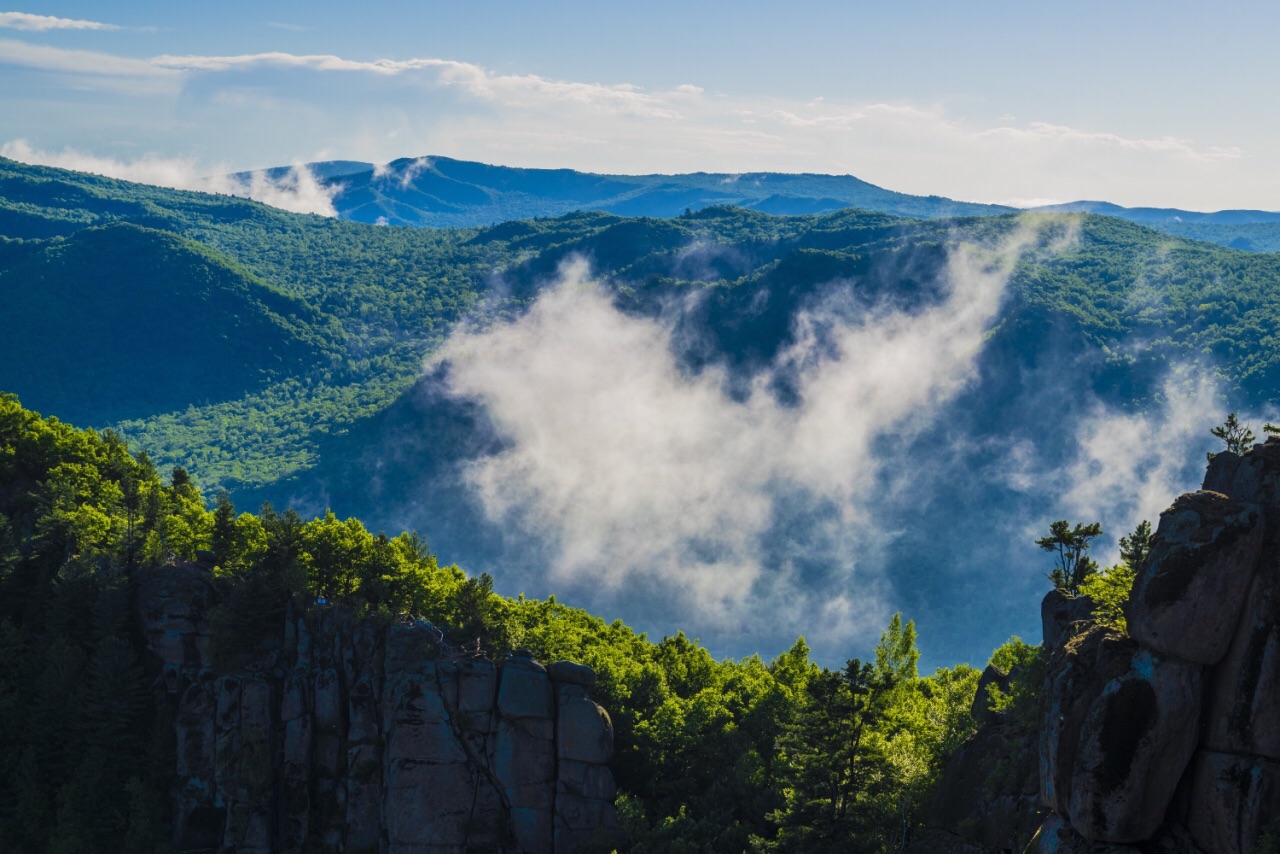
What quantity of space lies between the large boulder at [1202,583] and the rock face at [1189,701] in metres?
0.04

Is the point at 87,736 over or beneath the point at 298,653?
beneath

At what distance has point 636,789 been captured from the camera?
85812 mm

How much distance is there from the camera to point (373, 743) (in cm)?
8825

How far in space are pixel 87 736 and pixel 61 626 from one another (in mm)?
12660

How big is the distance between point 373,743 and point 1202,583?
70204 mm

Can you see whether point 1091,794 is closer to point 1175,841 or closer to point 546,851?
point 1175,841

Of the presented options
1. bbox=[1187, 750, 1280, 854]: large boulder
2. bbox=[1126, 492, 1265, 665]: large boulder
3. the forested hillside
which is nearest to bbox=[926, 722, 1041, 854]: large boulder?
the forested hillside

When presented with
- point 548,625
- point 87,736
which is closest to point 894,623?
point 548,625

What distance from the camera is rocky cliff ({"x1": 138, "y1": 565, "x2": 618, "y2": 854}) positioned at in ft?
273

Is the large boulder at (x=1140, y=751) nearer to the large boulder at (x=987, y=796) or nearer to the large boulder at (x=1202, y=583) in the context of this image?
the large boulder at (x=1202, y=583)

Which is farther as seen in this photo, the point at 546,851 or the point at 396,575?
the point at 396,575

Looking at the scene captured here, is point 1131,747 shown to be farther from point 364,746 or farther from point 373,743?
point 364,746

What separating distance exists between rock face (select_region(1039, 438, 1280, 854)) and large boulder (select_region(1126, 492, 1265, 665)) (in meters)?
0.04

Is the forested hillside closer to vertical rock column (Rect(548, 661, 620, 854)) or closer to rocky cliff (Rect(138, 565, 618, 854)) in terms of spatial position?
rocky cliff (Rect(138, 565, 618, 854))
